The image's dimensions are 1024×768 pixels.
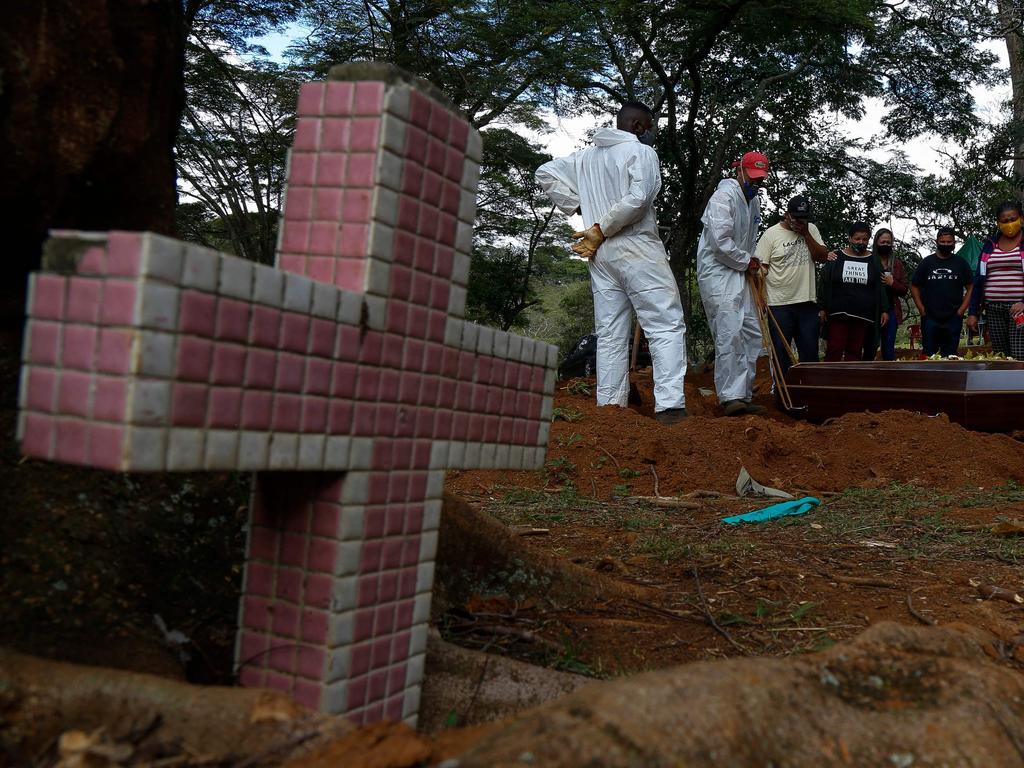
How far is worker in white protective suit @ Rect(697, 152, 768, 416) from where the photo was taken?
829 cm

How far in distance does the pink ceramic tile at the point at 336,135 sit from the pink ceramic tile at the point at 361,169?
27mm

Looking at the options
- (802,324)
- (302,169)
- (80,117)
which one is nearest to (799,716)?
(302,169)

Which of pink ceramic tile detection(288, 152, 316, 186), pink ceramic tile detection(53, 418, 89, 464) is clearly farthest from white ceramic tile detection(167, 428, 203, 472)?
pink ceramic tile detection(288, 152, 316, 186)

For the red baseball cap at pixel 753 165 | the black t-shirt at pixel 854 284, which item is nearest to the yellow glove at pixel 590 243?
the red baseball cap at pixel 753 165

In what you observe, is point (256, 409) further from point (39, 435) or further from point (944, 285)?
point (944, 285)

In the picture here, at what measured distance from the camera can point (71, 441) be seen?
1.28 m

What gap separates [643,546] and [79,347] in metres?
2.91

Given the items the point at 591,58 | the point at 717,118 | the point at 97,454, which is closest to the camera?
the point at 97,454

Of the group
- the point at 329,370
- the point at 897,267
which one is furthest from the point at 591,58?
the point at 329,370

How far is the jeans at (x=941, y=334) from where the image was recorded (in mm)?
10945

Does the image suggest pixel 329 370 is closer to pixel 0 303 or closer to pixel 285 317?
pixel 285 317

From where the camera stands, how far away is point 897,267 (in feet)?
38.8

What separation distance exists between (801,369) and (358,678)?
25.3 feet

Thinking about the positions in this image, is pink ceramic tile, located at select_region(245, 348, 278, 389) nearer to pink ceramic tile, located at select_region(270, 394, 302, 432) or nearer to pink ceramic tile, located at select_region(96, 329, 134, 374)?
pink ceramic tile, located at select_region(270, 394, 302, 432)
